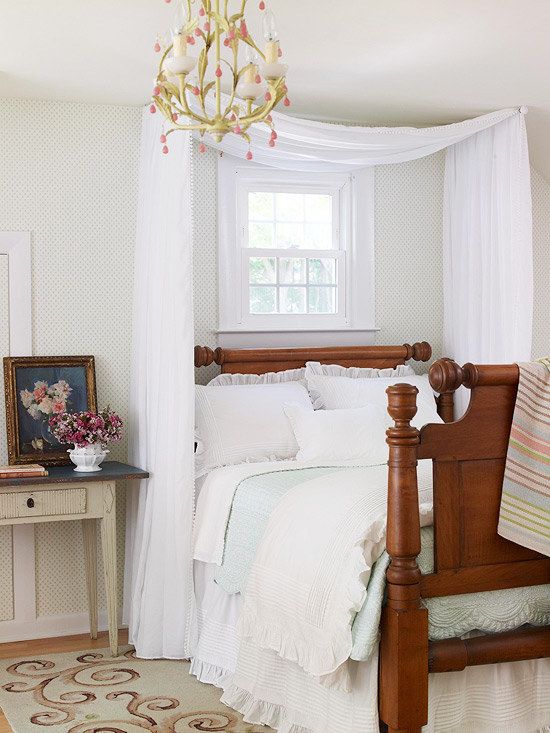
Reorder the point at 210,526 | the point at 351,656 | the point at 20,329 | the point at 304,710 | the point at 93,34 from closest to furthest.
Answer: the point at 351,656
the point at 304,710
the point at 93,34
the point at 210,526
the point at 20,329

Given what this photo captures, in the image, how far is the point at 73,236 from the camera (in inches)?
193

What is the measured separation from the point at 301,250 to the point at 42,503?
2042mm

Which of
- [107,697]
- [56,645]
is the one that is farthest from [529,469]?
[56,645]

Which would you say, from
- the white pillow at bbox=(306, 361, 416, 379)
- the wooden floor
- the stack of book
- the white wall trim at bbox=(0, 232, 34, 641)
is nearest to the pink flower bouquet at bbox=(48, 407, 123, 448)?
the stack of book

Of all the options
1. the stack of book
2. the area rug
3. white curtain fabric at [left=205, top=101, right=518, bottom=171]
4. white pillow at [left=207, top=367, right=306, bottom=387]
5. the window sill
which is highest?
white curtain fabric at [left=205, top=101, right=518, bottom=171]

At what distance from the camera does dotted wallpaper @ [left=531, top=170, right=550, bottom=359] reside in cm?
585

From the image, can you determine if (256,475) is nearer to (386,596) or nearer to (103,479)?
(103,479)

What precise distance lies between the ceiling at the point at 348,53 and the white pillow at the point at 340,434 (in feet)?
5.01

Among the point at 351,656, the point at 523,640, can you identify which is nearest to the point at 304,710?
the point at 351,656

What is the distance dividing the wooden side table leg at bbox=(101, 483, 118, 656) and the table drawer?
10 cm

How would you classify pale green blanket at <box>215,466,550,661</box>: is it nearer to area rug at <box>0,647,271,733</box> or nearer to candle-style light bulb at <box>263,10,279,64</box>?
area rug at <box>0,647,271,733</box>

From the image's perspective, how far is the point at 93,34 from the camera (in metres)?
3.88

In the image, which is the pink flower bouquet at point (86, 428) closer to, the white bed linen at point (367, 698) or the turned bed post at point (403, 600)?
the white bed linen at point (367, 698)

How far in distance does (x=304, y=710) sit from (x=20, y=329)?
7.74 ft
